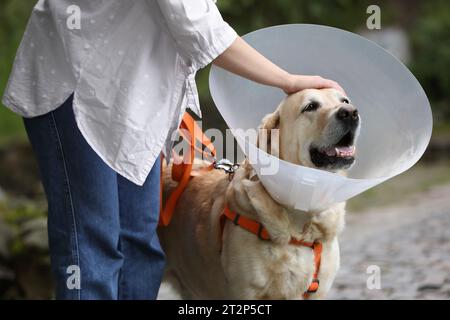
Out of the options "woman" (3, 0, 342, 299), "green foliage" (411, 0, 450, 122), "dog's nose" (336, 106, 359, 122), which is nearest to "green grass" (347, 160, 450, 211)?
"green foliage" (411, 0, 450, 122)

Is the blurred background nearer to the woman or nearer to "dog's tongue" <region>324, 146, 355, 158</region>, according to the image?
"dog's tongue" <region>324, 146, 355, 158</region>

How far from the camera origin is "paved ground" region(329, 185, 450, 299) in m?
4.07

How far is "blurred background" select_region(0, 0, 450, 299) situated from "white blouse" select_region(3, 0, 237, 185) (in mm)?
2069

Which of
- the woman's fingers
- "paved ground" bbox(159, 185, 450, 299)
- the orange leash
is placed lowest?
"paved ground" bbox(159, 185, 450, 299)

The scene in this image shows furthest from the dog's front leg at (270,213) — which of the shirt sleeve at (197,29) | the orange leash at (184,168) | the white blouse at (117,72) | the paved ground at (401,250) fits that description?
the paved ground at (401,250)

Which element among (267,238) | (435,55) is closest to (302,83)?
(267,238)

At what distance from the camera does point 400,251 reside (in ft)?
16.9

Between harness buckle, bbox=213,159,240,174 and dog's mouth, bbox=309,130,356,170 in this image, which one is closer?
dog's mouth, bbox=309,130,356,170

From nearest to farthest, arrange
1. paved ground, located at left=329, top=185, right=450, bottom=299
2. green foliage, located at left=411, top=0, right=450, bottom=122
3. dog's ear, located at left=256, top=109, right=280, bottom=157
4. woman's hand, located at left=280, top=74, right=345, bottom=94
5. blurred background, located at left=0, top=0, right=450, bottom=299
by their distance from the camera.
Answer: woman's hand, located at left=280, top=74, right=345, bottom=94, dog's ear, located at left=256, top=109, right=280, bottom=157, paved ground, located at left=329, top=185, right=450, bottom=299, blurred background, located at left=0, top=0, right=450, bottom=299, green foliage, located at left=411, top=0, right=450, bottom=122

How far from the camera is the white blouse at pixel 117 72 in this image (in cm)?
235

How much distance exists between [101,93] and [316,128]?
88 centimetres

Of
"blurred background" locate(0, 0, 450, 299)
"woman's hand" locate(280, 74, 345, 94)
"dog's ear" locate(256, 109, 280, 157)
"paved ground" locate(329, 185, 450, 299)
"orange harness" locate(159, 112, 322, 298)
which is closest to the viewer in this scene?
"woman's hand" locate(280, 74, 345, 94)

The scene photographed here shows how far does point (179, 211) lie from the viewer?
3.27 meters

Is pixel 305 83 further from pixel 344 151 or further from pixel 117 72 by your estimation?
pixel 117 72
